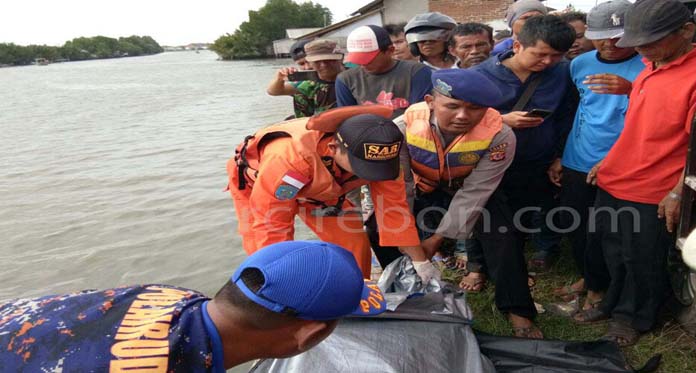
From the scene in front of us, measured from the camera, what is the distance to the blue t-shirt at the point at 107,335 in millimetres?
922

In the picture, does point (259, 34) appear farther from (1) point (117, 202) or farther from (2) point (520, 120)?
(2) point (520, 120)

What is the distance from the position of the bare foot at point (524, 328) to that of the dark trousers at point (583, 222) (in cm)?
46

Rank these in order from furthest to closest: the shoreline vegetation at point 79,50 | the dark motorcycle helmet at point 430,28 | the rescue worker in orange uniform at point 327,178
A: the shoreline vegetation at point 79,50 → the dark motorcycle helmet at point 430,28 → the rescue worker in orange uniform at point 327,178

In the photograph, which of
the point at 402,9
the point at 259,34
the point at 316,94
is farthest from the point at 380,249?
the point at 259,34

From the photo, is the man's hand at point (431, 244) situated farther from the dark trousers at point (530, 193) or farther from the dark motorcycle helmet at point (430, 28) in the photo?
the dark motorcycle helmet at point (430, 28)

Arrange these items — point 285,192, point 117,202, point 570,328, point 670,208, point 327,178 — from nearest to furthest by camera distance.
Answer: point 670,208, point 285,192, point 327,178, point 570,328, point 117,202

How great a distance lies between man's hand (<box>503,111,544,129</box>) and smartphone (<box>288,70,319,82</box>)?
6.01 feet

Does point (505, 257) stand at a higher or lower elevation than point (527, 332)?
higher

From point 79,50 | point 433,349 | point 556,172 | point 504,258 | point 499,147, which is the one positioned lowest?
point 433,349

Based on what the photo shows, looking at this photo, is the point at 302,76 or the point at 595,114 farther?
the point at 302,76

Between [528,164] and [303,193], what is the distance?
50.9 inches

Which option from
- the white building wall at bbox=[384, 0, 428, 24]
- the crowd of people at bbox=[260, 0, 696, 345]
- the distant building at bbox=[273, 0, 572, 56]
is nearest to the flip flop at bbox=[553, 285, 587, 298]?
the crowd of people at bbox=[260, 0, 696, 345]

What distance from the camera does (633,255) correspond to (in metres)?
2.16

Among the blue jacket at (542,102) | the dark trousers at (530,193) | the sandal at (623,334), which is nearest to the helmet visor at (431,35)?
the blue jacket at (542,102)
